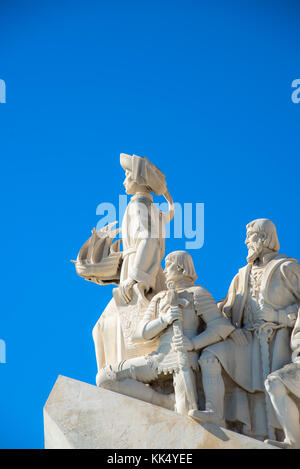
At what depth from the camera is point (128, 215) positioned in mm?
11297

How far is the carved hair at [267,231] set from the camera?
34.3 ft

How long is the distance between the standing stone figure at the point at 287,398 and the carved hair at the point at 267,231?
1.60 m

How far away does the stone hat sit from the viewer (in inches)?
450

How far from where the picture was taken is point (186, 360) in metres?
9.64

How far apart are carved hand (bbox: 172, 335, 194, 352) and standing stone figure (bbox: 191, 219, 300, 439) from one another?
0.58 feet

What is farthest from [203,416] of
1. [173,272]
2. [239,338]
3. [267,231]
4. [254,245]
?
[267,231]

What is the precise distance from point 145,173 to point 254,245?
72.5 inches

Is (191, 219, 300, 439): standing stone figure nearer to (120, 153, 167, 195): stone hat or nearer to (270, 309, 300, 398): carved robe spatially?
(270, 309, 300, 398): carved robe

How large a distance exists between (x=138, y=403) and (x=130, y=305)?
1.52 m

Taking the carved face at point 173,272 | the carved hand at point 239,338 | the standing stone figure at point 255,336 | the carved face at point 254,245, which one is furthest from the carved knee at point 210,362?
the carved face at point 254,245

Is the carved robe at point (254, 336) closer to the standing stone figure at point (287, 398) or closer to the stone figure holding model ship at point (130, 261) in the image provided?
the standing stone figure at point (287, 398)

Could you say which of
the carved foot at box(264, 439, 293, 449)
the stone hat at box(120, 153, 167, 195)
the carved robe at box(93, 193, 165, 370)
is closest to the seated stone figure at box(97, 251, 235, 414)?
the carved robe at box(93, 193, 165, 370)
